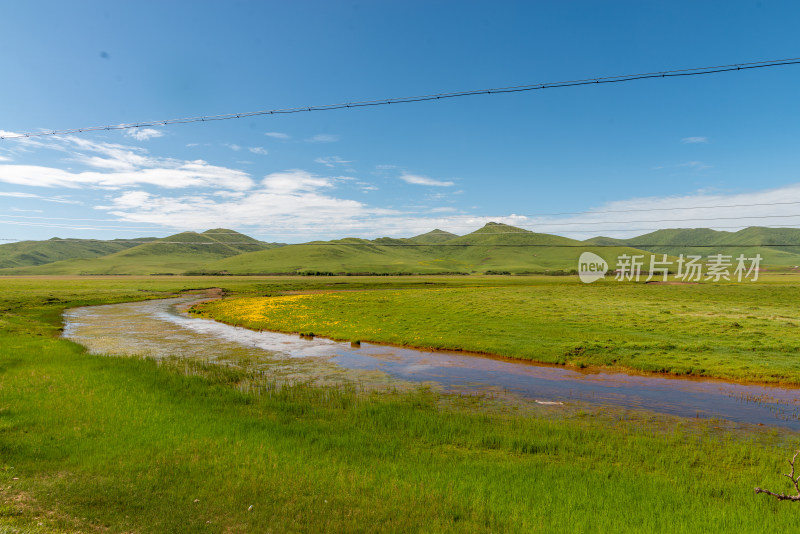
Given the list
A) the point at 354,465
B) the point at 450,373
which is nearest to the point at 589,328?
the point at 450,373

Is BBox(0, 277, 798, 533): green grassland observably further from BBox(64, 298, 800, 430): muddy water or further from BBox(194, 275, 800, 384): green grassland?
BBox(194, 275, 800, 384): green grassland

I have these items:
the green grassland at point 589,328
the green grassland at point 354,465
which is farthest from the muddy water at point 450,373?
the green grassland at point 354,465

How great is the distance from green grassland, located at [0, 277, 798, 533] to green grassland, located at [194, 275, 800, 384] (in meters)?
13.2

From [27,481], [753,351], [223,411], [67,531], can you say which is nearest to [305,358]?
[223,411]

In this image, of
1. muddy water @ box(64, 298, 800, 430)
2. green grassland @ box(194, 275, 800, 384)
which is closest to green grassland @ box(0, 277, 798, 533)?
muddy water @ box(64, 298, 800, 430)

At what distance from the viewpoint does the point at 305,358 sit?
1271 inches

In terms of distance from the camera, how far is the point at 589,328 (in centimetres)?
4103

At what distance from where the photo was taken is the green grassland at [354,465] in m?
9.46

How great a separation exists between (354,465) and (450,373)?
53.5 ft

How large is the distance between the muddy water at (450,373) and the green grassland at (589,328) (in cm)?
243

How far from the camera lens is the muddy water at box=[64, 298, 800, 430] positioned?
836 inches

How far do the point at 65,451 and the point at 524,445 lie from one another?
15.8 meters

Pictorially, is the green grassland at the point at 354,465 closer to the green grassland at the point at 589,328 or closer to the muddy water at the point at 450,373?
the muddy water at the point at 450,373

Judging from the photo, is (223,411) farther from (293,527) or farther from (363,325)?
(363,325)
